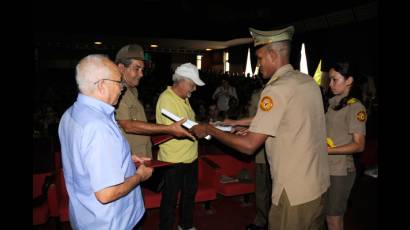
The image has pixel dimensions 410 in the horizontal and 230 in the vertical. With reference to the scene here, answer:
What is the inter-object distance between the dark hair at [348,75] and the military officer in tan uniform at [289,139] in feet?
2.37

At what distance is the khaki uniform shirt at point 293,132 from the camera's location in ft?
6.86

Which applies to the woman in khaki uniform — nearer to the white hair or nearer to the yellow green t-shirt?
the yellow green t-shirt

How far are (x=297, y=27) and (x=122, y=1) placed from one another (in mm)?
8855

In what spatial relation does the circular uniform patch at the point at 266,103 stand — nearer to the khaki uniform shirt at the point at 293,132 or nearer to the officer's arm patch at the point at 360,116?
the khaki uniform shirt at the point at 293,132

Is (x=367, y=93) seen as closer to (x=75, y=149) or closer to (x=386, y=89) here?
(x=386, y=89)

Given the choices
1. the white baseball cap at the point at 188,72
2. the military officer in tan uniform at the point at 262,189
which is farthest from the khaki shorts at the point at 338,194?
the white baseball cap at the point at 188,72

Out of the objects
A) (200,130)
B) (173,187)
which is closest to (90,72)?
(200,130)

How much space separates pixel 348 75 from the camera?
9.35 ft

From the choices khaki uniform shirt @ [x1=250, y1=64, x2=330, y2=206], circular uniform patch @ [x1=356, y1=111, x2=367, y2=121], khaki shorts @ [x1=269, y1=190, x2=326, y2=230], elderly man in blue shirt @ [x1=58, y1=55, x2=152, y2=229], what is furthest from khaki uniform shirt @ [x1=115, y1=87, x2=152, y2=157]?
circular uniform patch @ [x1=356, y1=111, x2=367, y2=121]

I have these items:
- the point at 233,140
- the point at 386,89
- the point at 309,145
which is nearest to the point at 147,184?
the point at 233,140

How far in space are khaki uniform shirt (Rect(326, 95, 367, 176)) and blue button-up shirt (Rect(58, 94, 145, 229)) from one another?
180 cm

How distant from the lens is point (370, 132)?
9109 millimetres

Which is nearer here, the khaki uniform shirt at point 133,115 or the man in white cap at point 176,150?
the khaki uniform shirt at point 133,115

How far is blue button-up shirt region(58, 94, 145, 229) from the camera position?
1.68 meters
